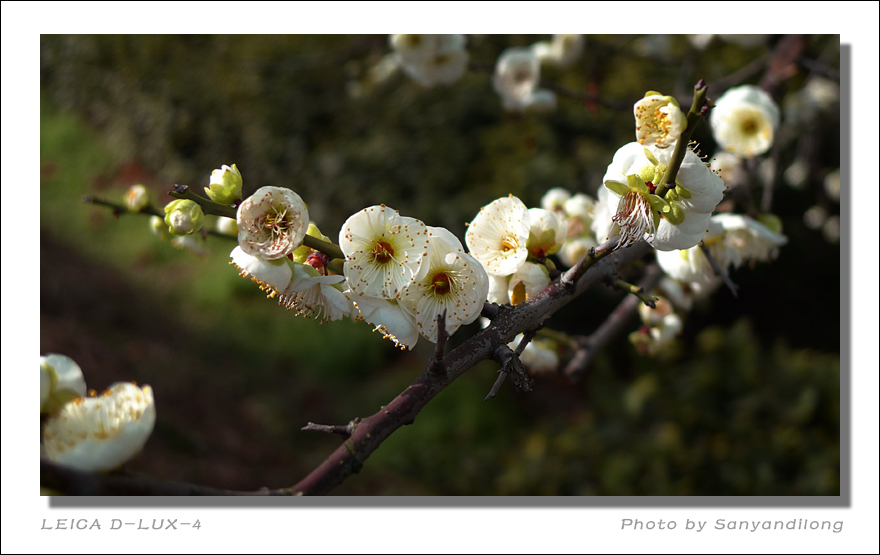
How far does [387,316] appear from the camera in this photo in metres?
0.70

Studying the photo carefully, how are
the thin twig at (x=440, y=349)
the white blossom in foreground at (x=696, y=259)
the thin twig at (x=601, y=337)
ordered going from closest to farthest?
the thin twig at (x=440, y=349) → the white blossom in foreground at (x=696, y=259) → the thin twig at (x=601, y=337)

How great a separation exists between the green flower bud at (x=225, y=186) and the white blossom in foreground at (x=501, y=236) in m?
0.31

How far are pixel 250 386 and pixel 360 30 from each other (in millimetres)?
2578

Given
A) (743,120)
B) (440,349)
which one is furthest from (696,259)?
(440,349)

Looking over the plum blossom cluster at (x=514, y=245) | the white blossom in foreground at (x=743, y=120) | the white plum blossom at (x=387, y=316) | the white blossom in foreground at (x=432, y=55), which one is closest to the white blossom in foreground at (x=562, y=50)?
the white blossom in foreground at (x=432, y=55)

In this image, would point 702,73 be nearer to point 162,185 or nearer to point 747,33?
point 747,33

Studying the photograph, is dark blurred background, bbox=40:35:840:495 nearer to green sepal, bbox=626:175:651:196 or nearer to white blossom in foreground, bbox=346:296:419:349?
green sepal, bbox=626:175:651:196

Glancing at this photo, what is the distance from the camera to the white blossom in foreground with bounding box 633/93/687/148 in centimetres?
64

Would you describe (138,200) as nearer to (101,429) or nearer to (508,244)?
(101,429)

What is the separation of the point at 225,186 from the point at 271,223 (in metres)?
0.07

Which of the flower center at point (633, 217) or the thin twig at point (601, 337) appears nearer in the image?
the flower center at point (633, 217)

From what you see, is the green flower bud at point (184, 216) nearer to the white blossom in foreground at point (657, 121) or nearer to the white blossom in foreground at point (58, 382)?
the white blossom in foreground at point (58, 382)

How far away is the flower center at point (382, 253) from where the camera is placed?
72 centimetres

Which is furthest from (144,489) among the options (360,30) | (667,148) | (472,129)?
(472,129)
